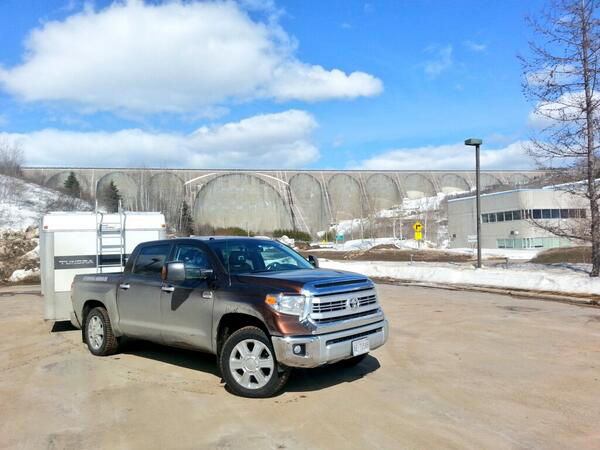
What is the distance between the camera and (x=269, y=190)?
91750 mm

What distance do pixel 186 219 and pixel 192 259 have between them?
77.7 meters

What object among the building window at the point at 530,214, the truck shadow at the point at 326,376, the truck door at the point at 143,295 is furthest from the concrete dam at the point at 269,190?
the truck shadow at the point at 326,376

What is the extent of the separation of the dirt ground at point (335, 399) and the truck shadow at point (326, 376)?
2 cm

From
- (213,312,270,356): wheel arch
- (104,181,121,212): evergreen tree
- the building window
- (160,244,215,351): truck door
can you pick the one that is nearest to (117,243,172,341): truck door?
(160,244,215,351): truck door

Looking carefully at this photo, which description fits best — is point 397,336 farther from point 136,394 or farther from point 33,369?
point 33,369

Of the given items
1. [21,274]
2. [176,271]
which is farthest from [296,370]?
[21,274]

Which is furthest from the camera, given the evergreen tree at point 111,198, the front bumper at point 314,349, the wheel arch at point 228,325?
the evergreen tree at point 111,198

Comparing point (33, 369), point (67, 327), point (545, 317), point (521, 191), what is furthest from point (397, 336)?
point (521, 191)

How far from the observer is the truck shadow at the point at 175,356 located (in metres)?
7.40

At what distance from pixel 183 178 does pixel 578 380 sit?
279 feet

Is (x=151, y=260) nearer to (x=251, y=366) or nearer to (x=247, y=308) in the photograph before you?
(x=247, y=308)

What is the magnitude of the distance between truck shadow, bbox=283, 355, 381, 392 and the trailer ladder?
5212 millimetres

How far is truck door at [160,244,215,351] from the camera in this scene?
633 cm

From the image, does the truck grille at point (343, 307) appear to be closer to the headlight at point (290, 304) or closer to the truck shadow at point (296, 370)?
the headlight at point (290, 304)
